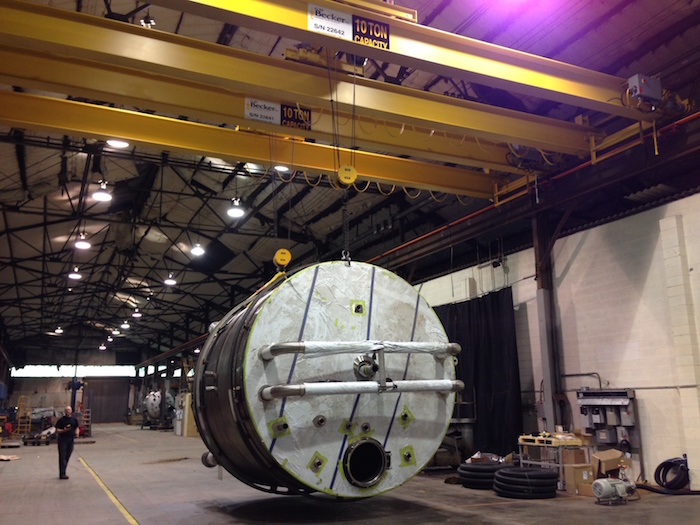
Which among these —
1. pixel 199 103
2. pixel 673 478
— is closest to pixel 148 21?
pixel 199 103

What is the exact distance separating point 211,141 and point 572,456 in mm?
7603

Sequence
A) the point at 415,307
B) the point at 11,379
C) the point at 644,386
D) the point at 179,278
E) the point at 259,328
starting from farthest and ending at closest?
1. the point at 11,379
2. the point at 179,278
3. the point at 644,386
4. the point at 415,307
5. the point at 259,328

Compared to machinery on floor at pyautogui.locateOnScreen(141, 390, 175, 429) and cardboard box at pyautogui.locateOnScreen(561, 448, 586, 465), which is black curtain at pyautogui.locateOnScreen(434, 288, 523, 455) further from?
machinery on floor at pyautogui.locateOnScreen(141, 390, 175, 429)

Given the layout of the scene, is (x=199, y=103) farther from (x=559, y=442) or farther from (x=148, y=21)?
(x=559, y=442)

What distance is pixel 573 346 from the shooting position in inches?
424

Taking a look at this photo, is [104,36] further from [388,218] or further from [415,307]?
[388,218]

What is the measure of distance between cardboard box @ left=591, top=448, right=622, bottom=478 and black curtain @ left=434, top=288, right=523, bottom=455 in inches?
112

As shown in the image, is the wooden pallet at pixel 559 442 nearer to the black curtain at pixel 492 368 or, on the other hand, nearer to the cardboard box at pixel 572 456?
the cardboard box at pixel 572 456

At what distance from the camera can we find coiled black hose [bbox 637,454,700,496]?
27.4 feet

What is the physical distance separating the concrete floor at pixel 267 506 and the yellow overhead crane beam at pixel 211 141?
4536mm

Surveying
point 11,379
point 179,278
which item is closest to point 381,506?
point 179,278

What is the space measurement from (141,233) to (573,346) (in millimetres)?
16255

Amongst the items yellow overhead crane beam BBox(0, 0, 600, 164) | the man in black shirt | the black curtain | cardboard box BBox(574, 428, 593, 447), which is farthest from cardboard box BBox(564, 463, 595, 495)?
the man in black shirt

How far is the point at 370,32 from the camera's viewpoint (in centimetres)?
638
